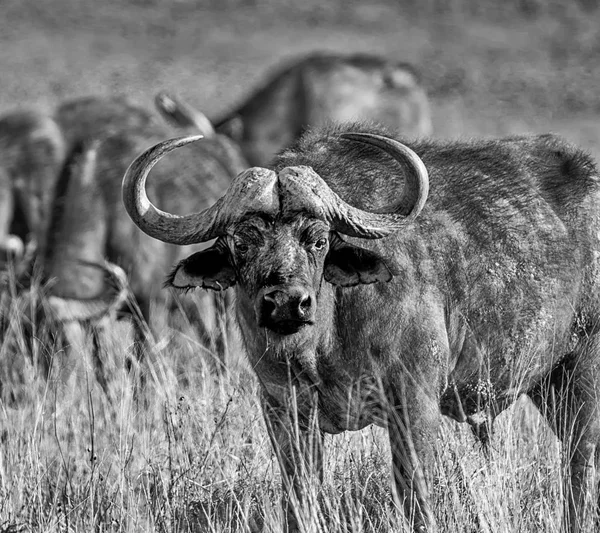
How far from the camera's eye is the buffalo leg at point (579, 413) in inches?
217

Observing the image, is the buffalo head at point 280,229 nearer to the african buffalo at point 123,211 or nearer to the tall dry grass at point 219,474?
the tall dry grass at point 219,474

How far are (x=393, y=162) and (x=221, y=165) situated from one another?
5895 millimetres

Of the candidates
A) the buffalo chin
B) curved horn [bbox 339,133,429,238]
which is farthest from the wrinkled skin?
the buffalo chin

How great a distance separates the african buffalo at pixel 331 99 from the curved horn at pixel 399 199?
10.8 metres

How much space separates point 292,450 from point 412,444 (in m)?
0.58

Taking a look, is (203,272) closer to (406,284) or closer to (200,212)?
(200,212)

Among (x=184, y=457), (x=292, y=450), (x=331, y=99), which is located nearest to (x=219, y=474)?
(x=184, y=457)

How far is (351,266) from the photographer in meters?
5.12

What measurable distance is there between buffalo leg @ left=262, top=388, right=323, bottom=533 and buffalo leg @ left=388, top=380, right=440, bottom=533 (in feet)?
1.19

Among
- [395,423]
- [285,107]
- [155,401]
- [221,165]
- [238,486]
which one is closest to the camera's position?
[395,423]

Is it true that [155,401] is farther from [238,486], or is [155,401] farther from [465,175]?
[465,175]

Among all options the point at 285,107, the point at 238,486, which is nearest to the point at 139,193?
the point at 238,486

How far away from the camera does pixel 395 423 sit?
5.16 meters

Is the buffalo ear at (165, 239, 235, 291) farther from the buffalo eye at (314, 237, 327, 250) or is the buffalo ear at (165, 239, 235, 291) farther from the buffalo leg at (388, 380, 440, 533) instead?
the buffalo leg at (388, 380, 440, 533)
